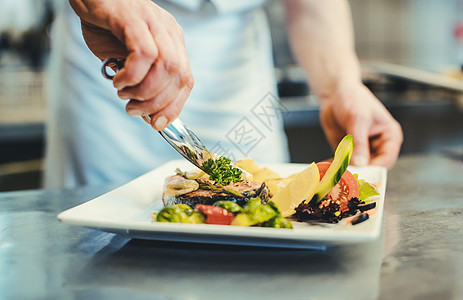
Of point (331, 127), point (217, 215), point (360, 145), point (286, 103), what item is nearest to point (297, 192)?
point (217, 215)

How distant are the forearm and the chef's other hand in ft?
0.33

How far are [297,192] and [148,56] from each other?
0.34 m

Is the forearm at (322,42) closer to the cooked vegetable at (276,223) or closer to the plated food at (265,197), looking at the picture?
the plated food at (265,197)

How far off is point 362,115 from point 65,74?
100 centimetres

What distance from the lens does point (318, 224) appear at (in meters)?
0.82

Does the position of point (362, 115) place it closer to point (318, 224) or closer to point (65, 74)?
point (318, 224)

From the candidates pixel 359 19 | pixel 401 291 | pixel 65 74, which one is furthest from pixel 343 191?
pixel 359 19

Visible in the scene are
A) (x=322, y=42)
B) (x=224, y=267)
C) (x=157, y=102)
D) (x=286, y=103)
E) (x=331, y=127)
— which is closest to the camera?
(x=224, y=267)

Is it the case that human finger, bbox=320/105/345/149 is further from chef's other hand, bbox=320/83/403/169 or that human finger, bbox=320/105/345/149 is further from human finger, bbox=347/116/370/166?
human finger, bbox=347/116/370/166

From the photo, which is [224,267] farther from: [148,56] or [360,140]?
[360,140]

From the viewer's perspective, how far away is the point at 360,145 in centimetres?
130

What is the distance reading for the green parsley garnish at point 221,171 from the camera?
3.04 feet

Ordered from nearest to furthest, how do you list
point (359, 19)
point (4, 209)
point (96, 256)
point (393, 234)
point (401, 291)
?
point (401, 291), point (96, 256), point (393, 234), point (4, 209), point (359, 19)

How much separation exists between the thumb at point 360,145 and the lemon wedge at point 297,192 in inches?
16.2
